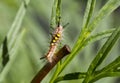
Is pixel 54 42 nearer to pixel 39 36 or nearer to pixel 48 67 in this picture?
pixel 48 67

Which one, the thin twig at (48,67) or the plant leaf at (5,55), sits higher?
the plant leaf at (5,55)

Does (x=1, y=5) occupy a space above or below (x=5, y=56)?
below

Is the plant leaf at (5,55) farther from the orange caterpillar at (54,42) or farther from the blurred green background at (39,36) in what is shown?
the blurred green background at (39,36)

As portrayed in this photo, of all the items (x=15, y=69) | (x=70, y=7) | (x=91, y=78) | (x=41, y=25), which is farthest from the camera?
(x=70, y=7)

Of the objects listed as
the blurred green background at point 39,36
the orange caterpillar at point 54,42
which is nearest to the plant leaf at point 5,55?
the orange caterpillar at point 54,42

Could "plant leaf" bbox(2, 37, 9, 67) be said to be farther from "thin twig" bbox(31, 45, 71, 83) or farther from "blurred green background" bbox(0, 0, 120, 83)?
"blurred green background" bbox(0, 0, 120, 83)

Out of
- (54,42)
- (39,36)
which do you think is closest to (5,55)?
(54,42)

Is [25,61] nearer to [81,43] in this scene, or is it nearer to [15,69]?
→ [15,69]

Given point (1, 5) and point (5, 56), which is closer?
point (5, 56)

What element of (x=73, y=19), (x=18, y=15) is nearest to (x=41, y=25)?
(x=73, y=19)
